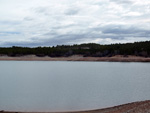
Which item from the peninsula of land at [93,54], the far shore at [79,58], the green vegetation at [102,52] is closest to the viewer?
the far shore at [79,58]

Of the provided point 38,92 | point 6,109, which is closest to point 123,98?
point 38,92


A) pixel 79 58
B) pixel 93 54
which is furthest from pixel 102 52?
pixel 79 58

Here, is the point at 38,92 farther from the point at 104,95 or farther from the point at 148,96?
the point at 148,96

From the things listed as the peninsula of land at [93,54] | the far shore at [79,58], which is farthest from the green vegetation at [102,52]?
the far shore at [79,58]

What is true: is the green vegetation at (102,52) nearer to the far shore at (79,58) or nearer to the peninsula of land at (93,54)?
the peninsula of land at (93,54)

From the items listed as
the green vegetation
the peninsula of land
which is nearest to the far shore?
the peninsula of land

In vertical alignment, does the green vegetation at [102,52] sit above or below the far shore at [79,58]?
above

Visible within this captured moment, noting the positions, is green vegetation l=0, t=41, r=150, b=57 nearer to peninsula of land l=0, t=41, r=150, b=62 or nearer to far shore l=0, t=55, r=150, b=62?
peninsula of land l=0, t=41, r=150, b=62

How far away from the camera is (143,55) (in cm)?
7725

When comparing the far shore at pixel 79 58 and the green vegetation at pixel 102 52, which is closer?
the far shore at pixel 79 58

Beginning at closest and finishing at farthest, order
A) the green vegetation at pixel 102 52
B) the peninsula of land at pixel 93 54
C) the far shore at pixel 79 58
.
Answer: the far shore at pixel 79 58, the peninsula of land at pixel 93 54, the green vegetation at pixel 102 52

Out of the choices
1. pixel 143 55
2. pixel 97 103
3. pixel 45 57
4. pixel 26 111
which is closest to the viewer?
pixel 26 111

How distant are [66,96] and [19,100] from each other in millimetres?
3041

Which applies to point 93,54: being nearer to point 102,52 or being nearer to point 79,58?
point 102,52
